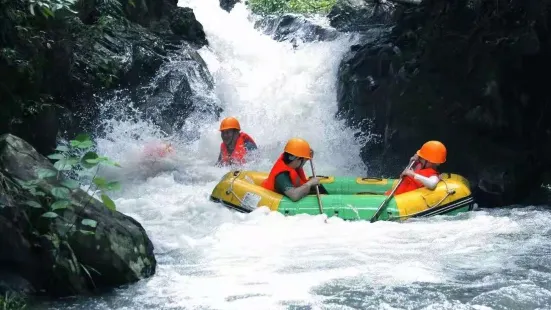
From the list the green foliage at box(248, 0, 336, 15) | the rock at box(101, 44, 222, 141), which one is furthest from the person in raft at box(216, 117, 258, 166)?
the green foliage at box(248, 0, 336, 15)

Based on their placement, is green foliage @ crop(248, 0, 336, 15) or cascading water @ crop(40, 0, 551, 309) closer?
cascading water @ crop(40, 0, 551, 309)

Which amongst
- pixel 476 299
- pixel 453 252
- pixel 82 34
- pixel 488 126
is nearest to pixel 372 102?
pixel 488 126

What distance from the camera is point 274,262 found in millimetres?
5938

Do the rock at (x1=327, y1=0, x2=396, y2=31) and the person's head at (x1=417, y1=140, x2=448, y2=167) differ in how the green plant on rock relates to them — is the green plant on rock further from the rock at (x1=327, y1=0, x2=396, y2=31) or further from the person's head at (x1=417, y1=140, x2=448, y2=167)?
the rock at (x1=327, y1=0, x2=396, y2=31)

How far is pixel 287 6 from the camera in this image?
23406 mm

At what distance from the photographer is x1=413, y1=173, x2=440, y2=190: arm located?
312 inches

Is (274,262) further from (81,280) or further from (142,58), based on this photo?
(142,58)

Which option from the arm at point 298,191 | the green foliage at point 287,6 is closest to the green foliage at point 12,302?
the arm at point 298,191

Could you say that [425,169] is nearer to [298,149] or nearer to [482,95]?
[298,149]

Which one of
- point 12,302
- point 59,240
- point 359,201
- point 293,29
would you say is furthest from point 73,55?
point 293,29

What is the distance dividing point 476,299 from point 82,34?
6.68 meters

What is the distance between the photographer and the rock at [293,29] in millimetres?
17969

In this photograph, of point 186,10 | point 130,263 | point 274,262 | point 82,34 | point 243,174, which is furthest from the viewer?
point 186,10

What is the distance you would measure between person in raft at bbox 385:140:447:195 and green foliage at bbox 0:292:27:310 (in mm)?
4864
